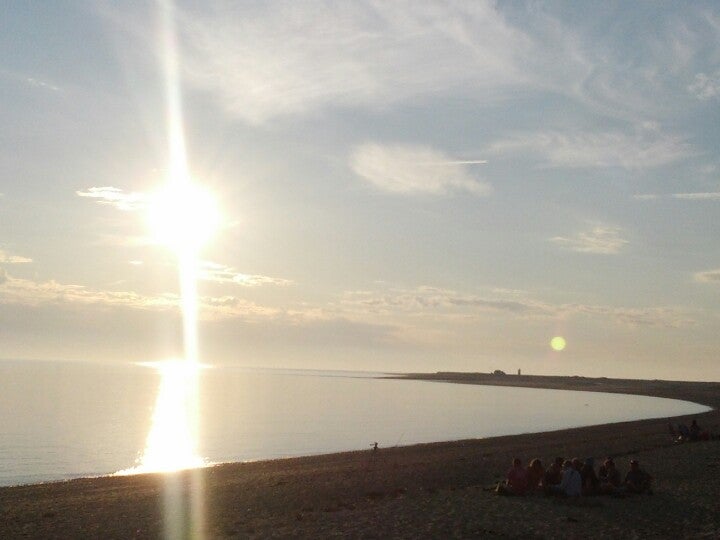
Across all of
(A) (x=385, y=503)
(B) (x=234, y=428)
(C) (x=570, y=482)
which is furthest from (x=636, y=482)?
(B) (x=234, y=428)

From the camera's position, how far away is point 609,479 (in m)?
18.8

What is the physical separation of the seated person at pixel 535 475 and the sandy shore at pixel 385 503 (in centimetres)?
72

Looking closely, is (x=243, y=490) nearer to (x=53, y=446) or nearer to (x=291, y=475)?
(x=291, y=475)

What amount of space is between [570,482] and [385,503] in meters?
4.60

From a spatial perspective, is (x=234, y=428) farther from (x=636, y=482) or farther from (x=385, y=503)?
(x=636, y=482)

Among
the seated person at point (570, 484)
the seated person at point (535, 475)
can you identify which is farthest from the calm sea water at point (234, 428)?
the seated person at point (570, 484)

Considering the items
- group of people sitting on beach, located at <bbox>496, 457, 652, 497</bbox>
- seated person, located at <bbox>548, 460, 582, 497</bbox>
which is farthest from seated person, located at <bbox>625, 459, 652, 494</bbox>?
seated person, located at <bbox>548, 460, 582, 497</bbox>

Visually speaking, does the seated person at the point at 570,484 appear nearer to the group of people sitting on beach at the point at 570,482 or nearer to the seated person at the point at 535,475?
the group of people sitting on beach at the point at 570,482

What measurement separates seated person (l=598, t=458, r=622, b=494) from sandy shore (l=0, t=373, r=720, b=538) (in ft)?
1.43

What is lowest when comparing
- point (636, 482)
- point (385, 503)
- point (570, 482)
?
point (385, 503)

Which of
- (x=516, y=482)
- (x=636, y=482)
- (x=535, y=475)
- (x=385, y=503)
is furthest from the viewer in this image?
(x=535, y=475)

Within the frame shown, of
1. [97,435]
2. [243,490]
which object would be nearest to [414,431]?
[97,435]

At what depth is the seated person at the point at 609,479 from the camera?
59.5 feet

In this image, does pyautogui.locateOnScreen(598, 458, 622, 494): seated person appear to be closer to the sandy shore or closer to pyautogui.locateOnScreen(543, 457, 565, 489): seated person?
the sandy shore
